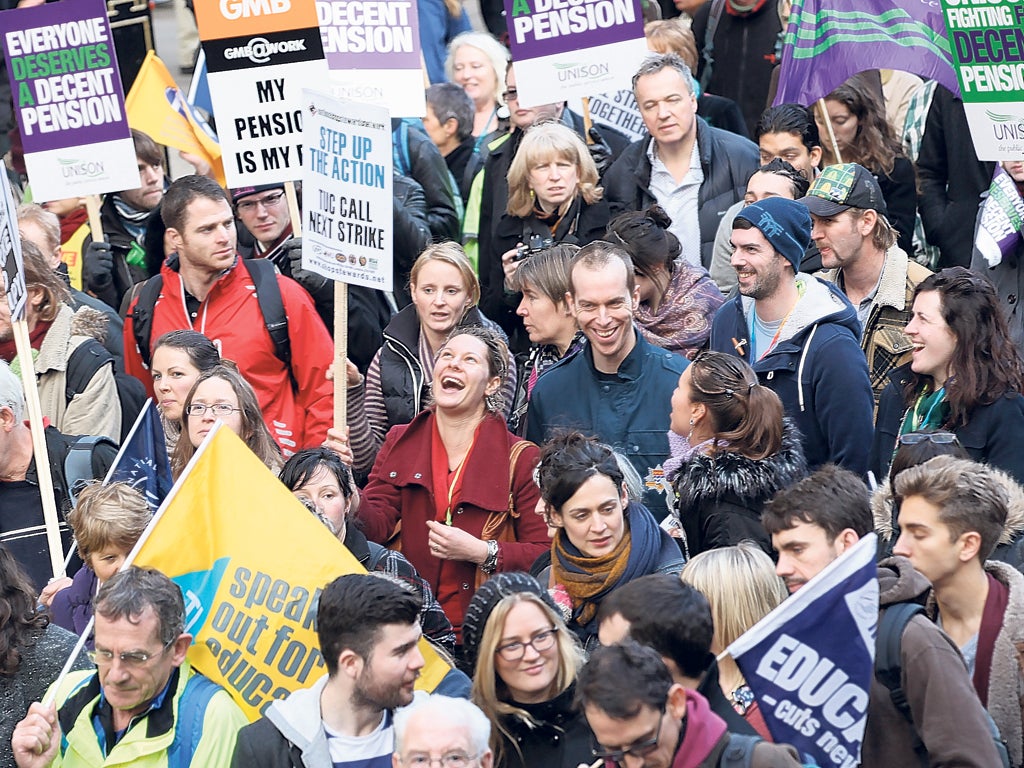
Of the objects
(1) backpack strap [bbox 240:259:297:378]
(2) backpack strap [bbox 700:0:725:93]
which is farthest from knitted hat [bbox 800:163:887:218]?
(2) backpack strap [bbox 700:0:725:93]

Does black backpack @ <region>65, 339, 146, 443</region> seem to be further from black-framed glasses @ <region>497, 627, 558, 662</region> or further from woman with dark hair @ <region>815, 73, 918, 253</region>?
woman with dark hair @ <region>815, 73, 918, 253</region>

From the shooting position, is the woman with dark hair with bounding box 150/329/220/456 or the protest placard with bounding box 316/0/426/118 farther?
the protest placard with bounding box 316/0/426/118

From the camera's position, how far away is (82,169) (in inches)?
350

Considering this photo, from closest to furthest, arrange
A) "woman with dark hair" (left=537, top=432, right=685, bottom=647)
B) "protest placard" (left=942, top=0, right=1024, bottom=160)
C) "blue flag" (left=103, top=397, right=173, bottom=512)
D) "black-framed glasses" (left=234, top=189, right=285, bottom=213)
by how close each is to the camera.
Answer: "woman with dark hair" (left=537, top=432, right=685, bottom=647), "blue flag" (left=103, top=397, right=173, bottom=512), "protest placard" (left=942, top=0, right=1024, bottom=160), "black-framed glasses" (left=234, top=189, right=285, bottom=213)

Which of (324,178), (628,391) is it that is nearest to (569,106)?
(324,178)

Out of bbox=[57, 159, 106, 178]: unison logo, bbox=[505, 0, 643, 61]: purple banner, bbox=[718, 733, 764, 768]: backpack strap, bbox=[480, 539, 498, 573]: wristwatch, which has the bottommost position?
bbox=[480, 539, 498, 573]: wristwatch

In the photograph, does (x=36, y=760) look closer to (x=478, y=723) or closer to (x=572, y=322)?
(x=478, y=723)

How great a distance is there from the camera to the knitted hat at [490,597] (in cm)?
532

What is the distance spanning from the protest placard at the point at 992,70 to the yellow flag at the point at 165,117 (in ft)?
14.2

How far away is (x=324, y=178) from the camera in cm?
756

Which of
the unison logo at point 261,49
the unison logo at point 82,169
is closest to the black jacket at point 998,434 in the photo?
the unison logo at point 261,49

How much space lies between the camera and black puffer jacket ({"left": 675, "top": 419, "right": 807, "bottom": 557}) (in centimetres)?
595

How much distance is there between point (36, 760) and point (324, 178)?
128 inches

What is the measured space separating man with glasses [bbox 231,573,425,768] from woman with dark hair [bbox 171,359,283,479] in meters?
1.74
